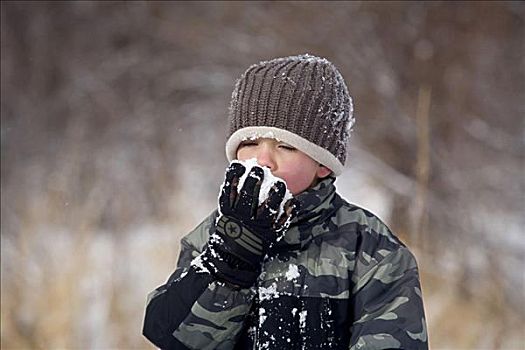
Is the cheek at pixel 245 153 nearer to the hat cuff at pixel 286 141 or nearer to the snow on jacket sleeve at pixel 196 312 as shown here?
the hat cuff at pixel 286 141

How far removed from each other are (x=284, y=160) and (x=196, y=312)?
19 cm

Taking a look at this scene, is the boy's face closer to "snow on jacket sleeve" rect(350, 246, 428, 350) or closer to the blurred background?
"snow on jacket sleeve" rect(350, 246, 428, 350)

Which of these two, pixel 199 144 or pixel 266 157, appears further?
pixel 199 144

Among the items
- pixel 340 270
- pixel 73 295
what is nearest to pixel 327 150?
pixel 340 270

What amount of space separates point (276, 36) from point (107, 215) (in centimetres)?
100

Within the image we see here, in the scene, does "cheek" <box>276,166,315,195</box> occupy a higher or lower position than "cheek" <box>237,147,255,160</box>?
lower

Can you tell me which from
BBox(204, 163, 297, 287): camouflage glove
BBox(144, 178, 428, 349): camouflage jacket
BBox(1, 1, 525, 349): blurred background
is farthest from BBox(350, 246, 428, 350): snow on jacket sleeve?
BBox(1, 1, 525, 349): blurred background

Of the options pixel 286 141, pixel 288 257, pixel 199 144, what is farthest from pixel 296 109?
pixel 199 144

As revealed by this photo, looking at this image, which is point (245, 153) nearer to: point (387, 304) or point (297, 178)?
point (297, 178)

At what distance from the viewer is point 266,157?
3.03 feet

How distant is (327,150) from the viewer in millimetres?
963

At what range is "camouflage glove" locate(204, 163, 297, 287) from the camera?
86 cm

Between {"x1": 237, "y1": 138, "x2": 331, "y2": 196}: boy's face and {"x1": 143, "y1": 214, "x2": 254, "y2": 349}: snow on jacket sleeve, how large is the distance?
126mm

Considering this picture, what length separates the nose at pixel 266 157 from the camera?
0.92m
